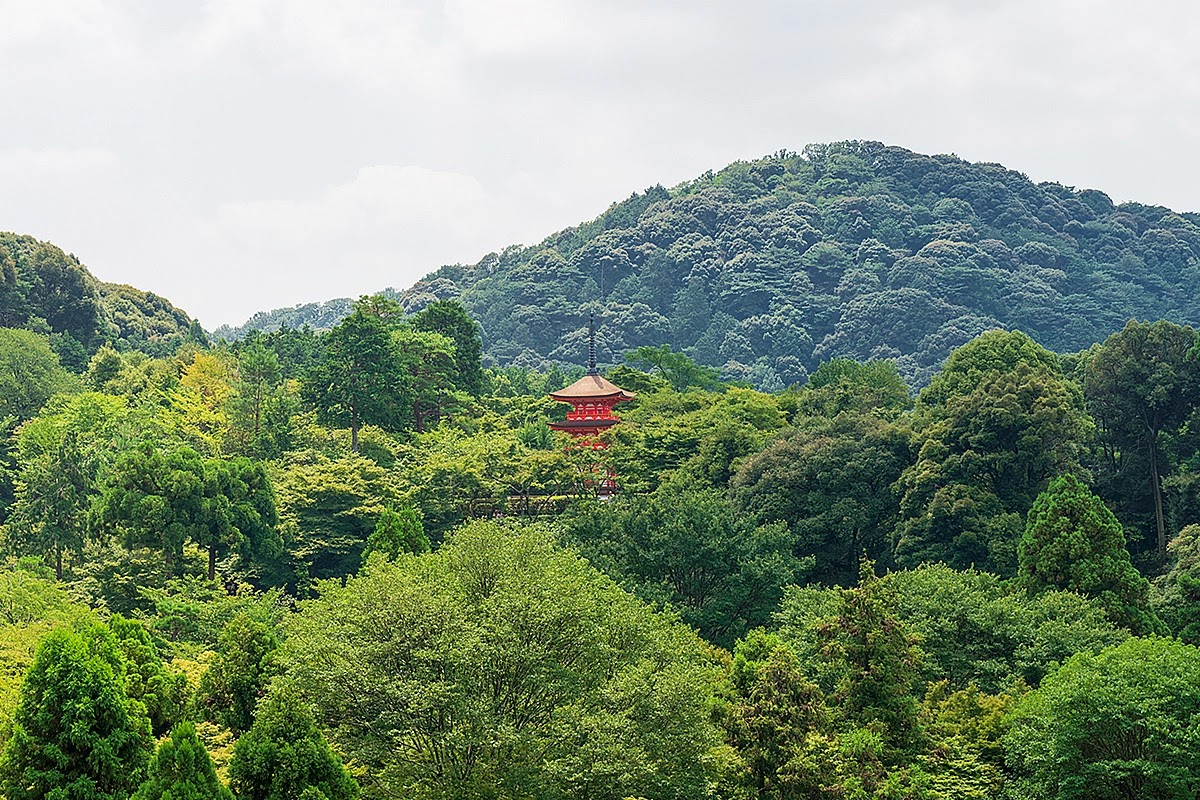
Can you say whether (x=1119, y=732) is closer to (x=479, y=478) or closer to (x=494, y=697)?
(x=494, y=697)

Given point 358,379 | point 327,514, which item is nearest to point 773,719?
point 327,514

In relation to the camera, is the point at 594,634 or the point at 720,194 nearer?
the point at 594,634

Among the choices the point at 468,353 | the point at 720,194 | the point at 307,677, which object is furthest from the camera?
the point at 720,194

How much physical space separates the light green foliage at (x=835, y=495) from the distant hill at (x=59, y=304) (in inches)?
1346

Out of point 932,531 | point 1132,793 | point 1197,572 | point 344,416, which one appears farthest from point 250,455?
point 1132,793

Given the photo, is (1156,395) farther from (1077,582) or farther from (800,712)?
(800,712)

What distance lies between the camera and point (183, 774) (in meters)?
14.5

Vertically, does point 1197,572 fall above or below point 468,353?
below

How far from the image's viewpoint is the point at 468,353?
49125 millimetres

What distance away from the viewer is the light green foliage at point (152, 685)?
1853 cm

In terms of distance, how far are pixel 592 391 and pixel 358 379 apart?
9981 millimetres

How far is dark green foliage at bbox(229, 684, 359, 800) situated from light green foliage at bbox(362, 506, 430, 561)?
12.1 m

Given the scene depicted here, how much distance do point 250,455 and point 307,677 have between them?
79.0 feet

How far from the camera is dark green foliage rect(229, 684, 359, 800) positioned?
15.6m
